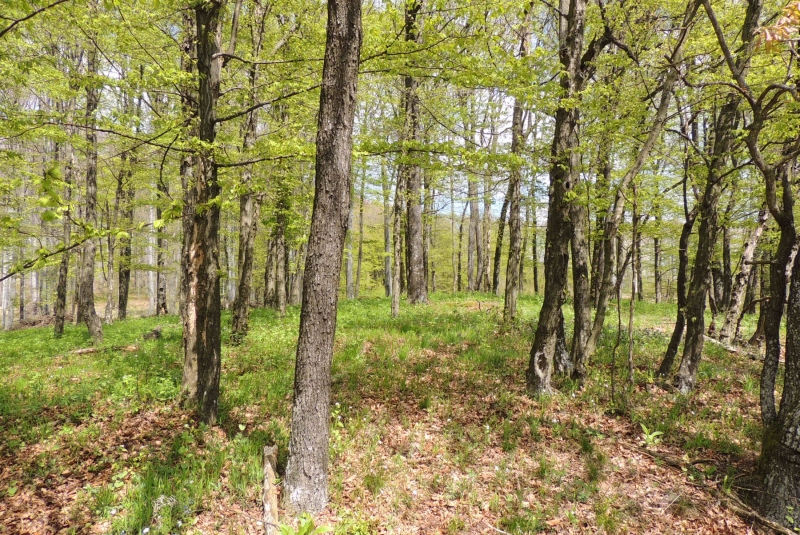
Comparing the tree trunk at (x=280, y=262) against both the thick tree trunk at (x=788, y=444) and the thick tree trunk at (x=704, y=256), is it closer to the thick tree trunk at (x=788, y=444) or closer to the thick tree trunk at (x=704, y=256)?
the thick tree trunk at (x=704, y=256)

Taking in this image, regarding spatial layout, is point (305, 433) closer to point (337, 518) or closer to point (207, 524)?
point (337, 518)

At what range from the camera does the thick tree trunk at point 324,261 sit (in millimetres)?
3986

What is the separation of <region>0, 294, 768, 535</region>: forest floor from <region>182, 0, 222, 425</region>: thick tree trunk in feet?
2.54

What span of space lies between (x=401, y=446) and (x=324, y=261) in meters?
3.07

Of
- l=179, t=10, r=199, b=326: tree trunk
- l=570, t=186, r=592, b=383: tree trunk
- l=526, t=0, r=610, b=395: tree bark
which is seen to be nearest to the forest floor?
l=570, t=186, r=592, b=383: tree trunk

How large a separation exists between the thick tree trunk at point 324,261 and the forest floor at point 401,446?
0.49 metres

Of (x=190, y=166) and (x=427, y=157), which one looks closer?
(x=190, y=166)

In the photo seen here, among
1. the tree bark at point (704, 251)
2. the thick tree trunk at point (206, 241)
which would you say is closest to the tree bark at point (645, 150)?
the tree bark at point (704, 251)

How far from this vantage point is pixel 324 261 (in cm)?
406

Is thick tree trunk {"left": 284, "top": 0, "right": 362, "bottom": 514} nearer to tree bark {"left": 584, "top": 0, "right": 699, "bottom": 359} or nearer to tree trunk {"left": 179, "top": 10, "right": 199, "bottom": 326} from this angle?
tree trunk {"left": 179, "top": 10, "right": 199, "bottom": 326}

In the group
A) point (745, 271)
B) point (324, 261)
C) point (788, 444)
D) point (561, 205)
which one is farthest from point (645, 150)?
point (745, 271)

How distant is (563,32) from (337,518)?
8.95m

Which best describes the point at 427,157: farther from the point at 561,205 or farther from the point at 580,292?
the point at 580,292

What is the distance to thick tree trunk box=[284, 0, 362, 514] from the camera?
399cm
